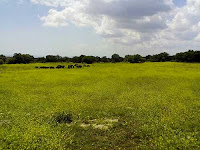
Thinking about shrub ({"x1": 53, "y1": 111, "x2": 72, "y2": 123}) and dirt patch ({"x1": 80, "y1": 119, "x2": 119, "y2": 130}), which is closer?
dirt patch ({"x1": 80, "y1": 119, "x2": 119, "y2": 130})

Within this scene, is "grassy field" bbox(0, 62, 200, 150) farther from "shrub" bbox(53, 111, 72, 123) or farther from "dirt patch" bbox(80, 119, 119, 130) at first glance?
"shrub" bbox(53, 111, 72, 123)

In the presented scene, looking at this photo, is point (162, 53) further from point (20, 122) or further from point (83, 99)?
point (20, 122)

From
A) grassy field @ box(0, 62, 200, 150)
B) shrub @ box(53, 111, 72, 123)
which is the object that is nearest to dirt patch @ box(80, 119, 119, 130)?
grassy field @ box(0, 62, 200, 150)

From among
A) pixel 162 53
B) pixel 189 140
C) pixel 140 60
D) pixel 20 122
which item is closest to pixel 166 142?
pixel 189 140

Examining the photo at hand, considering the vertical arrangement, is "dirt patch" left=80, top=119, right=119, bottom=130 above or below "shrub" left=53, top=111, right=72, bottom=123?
below

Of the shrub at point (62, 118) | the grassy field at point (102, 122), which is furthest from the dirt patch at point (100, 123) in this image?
the shrub at point (62, 118)

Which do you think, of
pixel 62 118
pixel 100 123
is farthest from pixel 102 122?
pixel 62 118

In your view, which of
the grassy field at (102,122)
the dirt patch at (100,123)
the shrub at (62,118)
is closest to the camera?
the grassy field at (102,122)

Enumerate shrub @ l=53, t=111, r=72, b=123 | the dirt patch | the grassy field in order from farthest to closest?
shrub @ l=53, t=111, r=72, b=123
the dirt patch
the grassy field

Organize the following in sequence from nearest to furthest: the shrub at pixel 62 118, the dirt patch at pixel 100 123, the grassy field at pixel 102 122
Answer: the grassy field at pixel 102 122 → the dirt patch at pixel 100 123 → the shrub at pixel 62 118

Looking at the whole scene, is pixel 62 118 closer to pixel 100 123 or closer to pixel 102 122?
pixel 100 123

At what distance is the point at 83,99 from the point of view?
80.0 feet

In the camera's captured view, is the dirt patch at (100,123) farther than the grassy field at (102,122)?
Yes

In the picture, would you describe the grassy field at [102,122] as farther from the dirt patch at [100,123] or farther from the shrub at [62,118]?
the shrub at [62,118]
